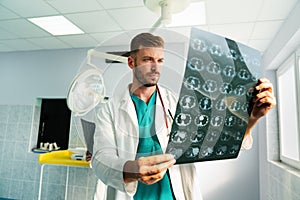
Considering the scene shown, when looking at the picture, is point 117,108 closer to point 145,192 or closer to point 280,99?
point 145,192

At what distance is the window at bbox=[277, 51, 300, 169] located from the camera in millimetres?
1809

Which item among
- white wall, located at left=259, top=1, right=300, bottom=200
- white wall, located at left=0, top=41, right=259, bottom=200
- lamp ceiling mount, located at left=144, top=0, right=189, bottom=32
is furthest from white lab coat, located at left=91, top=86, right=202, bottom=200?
white wall, located at left=0, top=41, right=259, bottom=200

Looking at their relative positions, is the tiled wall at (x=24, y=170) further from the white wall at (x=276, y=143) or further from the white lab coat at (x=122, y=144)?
the white lab coat at (x=122, y=144)

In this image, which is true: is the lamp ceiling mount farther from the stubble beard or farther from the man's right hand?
the man's right hand

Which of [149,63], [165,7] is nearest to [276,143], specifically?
[165,7]

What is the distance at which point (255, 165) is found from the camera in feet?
7.84

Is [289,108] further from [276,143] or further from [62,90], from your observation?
[62,90]

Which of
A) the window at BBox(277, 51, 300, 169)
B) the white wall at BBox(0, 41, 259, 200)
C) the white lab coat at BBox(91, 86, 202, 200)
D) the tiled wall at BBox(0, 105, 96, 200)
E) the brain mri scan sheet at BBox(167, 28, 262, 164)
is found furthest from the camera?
the tiled wall at BBox(0, 105, 96, 200)

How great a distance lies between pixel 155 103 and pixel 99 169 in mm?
229

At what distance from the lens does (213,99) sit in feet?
1.55

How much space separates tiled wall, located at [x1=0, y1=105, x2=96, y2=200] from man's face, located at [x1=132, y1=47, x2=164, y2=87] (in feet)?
7.40

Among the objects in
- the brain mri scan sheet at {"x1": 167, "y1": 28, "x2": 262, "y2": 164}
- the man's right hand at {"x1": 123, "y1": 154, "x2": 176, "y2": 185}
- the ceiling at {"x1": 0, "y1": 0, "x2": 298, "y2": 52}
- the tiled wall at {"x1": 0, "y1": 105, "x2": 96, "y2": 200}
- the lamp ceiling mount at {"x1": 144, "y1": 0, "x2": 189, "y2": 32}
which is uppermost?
the ceiling at {"x1": 0, "y1": 0, "x2": 298, "y2": 52}

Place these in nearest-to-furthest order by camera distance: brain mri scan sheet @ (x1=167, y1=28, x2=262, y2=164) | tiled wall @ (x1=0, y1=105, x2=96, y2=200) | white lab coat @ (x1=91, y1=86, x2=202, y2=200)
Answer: brain mri scan sheet @ (x1=167, y1=28, x2=262, y2=164) < white lab coat @ (x1=91, y1=86, x2=202, y2=200) < tiled wall @ (x1=0, y1=105, x2=96, y2=200)

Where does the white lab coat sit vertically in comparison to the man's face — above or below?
below
